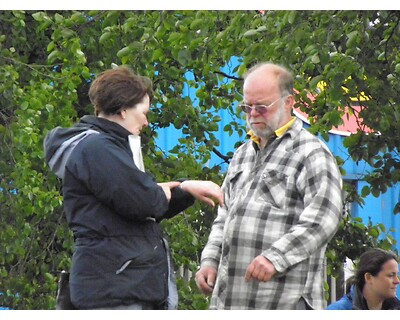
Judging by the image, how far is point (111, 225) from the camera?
4691 millimetres

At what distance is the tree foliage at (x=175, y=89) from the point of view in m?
8.27

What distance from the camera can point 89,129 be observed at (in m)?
4.88

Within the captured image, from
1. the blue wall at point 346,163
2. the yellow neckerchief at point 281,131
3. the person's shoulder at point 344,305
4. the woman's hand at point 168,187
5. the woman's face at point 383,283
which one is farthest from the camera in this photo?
the blue wall at point 346,163

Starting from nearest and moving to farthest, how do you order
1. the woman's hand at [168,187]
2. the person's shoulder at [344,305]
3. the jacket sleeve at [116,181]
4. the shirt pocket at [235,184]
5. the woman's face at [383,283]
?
the jacket sleeve at [116,181]
the woman's hand at [168,187]
the shirt pocket at [235,184]
the person's shoulder at [344,305]
the woman's face at [383,283]

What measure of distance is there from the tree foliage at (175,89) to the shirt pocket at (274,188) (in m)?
2.95

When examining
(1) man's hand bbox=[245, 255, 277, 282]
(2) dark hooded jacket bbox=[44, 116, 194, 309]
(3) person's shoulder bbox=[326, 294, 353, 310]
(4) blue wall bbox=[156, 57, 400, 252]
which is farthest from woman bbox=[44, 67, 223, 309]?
(4) blue wall bbox=[156, 57, 400, 252]

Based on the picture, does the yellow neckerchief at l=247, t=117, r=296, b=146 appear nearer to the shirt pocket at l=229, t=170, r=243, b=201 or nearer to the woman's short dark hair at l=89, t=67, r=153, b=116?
the shirt pocket at l=229, t=170, r=243, b=201

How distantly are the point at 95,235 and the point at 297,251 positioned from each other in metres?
0.74

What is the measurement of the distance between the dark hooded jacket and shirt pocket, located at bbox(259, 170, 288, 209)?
41cm

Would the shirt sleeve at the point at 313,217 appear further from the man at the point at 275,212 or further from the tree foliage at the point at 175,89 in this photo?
the tree foliage at the point at 175,89

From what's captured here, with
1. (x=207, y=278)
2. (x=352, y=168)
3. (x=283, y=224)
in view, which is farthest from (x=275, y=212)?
(x=352, y=168)

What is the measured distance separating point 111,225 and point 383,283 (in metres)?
2.69

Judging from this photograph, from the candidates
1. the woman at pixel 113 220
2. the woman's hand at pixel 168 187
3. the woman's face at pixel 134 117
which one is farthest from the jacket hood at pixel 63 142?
the woman's hand at pixel 168 187

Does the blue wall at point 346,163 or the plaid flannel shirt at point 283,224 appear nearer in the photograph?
the plaid flannel shirt at point 283,224
